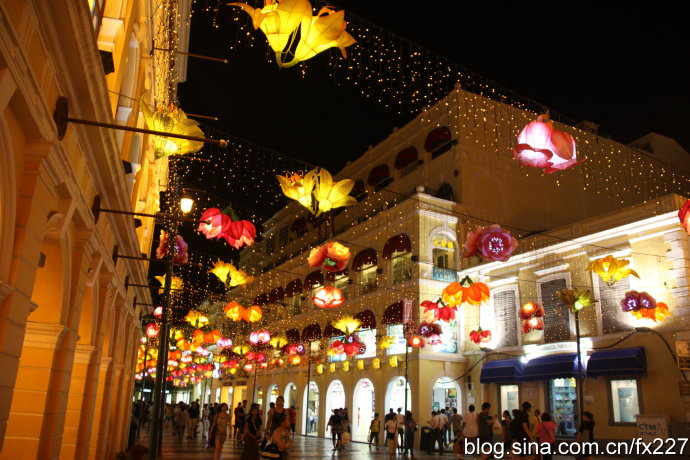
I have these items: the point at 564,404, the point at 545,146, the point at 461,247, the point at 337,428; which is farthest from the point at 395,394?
the point at 545,146

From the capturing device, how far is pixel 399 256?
90.2ft

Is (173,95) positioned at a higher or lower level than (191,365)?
higher

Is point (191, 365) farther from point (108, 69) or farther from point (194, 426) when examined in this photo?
point (108, 69)

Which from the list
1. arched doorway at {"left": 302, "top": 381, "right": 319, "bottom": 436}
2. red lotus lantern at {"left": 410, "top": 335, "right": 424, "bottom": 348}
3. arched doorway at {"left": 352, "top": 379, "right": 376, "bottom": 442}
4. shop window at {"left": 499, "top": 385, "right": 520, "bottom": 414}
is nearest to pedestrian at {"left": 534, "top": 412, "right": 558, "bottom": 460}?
red lotus lantern at {"left": 410, "top": 335, "right": 424, "bottom": 348}

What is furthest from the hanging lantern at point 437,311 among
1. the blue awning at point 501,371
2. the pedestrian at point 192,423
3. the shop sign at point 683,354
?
the pedestrian at point 192,423

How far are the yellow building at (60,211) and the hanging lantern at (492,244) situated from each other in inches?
323

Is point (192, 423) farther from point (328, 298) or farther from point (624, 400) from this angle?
point (624, 400)

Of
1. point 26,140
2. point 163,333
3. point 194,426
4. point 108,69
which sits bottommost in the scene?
point 194,426

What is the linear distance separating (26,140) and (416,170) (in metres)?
25.7

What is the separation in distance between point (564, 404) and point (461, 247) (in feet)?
27.2

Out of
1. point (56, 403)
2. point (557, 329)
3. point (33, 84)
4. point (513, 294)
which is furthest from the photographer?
point (513, 294)

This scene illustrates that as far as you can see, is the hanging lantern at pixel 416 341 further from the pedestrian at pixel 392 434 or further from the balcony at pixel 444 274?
the pedestrian at pixel 392 434

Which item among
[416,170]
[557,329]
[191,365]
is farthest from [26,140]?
[191,365]

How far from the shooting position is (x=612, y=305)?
1998cm
